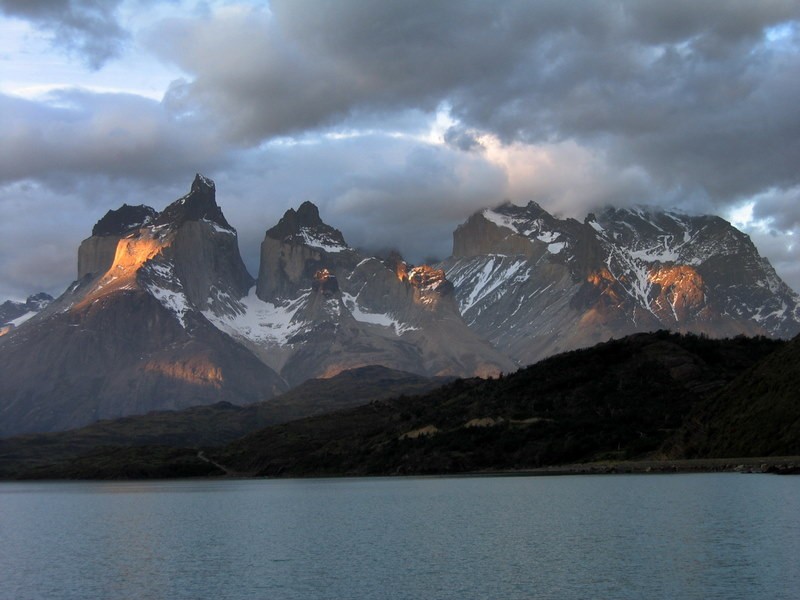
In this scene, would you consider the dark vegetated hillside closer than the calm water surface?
No

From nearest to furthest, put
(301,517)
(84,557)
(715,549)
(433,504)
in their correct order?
(715,549) < (84,557) < (301,517) < (433,504)

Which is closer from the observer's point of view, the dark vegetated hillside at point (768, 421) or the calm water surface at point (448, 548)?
the calm water surface at point (448, 548)

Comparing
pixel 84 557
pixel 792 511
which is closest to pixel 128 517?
pixel 84 557

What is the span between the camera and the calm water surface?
73875 mm

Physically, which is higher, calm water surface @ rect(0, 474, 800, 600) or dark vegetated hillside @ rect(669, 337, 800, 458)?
dark vegetated hillside @ rect(669, 337, 800, 458)

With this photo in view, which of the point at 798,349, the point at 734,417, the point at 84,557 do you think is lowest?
the point at 84,557

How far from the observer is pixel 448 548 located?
311 feet

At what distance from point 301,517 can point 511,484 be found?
59192 millimetres

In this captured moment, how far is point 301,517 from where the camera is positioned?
457ft

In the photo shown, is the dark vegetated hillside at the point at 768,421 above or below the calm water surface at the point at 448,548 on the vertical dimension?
above

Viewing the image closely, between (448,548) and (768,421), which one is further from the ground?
(768,421)

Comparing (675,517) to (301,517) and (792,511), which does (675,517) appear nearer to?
(792,511)

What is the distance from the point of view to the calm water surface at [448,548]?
73875 millimetres

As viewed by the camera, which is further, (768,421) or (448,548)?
(768,421)
